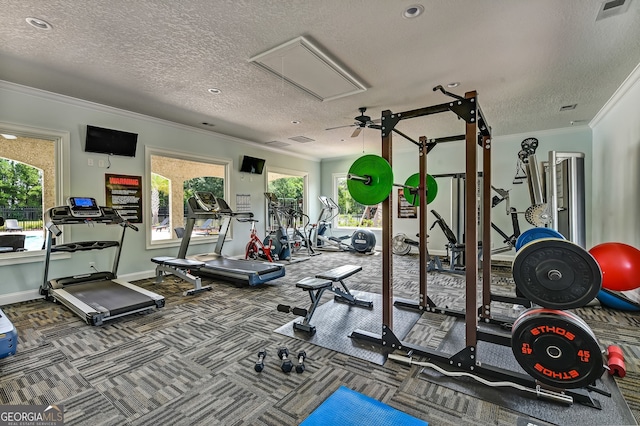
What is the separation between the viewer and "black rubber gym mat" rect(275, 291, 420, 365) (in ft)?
8.63

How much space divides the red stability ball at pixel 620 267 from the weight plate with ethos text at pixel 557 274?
773 millimetres

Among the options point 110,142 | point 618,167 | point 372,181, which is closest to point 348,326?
point 372,181

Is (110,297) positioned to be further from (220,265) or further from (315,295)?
(315,295)

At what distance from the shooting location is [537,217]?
381cm

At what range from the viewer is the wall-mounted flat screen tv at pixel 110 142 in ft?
14.9

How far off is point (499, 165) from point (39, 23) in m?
8.03

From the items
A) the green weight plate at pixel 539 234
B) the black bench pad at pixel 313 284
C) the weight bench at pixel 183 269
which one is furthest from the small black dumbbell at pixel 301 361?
the weight bench at pixel 183 269

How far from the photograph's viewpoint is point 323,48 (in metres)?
3.03

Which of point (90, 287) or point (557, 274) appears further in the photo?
point (90, 287)

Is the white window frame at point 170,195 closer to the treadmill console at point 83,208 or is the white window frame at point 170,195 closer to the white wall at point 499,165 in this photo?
the treadmill console at point 83,208

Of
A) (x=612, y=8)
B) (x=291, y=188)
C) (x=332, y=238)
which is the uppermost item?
(x=612, y=8)

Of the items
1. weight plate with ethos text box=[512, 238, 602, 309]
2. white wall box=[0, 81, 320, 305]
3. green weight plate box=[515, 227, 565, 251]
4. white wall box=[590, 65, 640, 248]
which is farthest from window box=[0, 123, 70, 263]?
white wall box=[590, 65, 640, 248]

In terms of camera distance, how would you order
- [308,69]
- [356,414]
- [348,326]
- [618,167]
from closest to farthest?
[356,414], [348,326], [308,69], [618,167]

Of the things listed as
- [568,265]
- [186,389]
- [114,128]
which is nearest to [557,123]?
[568,265]
